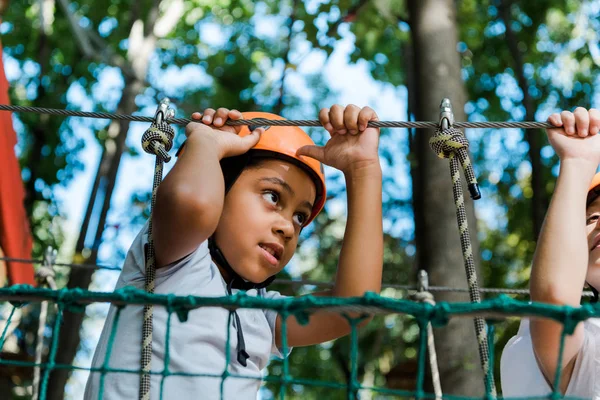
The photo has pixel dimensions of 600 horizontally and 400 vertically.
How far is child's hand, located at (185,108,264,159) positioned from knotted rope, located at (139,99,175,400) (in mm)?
75

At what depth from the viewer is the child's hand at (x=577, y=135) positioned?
2.12 metres

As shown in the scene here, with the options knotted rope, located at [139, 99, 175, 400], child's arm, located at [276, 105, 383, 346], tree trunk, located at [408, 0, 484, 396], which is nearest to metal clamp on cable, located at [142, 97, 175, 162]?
knotted rope, located at [139, 99, 175, 400]

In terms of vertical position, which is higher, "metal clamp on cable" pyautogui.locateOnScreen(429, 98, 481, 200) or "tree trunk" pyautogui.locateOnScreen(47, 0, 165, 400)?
"tree trunk" pyautogui.locateOnScreen(47, 0, 165, 400)

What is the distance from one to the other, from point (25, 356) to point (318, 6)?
4175 mm

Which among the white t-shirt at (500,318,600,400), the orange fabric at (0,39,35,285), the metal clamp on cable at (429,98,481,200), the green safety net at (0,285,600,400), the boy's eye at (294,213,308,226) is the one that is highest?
the orange fabric at (0,39,35,285)

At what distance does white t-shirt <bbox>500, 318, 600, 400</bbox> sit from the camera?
2.02m

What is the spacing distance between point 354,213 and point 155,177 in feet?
1.93

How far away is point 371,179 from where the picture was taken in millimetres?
2270

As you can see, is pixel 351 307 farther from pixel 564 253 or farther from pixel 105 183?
pixel 105 183

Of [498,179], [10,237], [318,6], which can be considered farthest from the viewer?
[498,179]

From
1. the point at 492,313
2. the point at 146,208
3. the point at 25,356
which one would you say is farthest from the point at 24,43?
the point at 492,313

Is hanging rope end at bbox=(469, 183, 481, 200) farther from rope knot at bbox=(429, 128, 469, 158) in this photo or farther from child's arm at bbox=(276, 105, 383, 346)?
child's arm at bbox=(276, 105, 383, 346)

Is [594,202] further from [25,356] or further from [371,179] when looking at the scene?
[25,356]

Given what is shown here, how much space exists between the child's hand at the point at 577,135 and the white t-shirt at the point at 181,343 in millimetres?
1025
